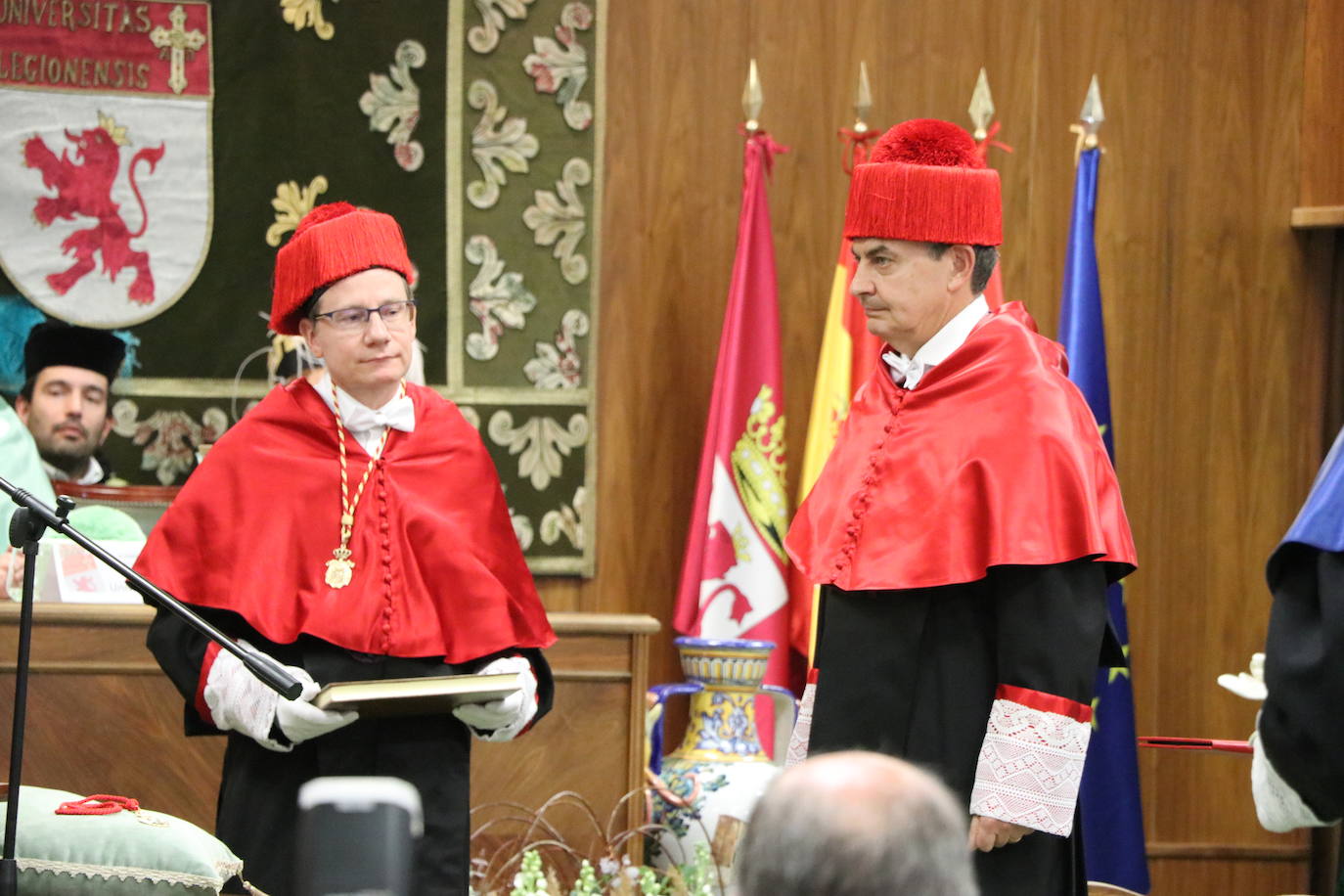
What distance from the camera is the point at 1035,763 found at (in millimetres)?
2273

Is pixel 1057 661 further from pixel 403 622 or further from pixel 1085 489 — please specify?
pixel 403 622

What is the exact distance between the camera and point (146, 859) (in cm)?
202

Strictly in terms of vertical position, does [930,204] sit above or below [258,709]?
above

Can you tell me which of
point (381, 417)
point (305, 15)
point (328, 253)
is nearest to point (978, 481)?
point (381, 417)

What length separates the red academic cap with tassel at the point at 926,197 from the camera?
2.56 metres

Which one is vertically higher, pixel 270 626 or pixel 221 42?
pixel 221 42

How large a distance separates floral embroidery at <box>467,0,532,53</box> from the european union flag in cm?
165

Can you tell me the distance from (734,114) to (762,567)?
135 centimetres

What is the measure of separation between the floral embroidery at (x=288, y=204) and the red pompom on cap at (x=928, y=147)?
2.41 m

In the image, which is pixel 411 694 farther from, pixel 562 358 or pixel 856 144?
pixel 856 144

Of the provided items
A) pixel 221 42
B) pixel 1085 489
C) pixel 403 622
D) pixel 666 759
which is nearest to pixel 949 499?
pixel 1085 489

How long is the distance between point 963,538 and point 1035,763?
1.07 ft

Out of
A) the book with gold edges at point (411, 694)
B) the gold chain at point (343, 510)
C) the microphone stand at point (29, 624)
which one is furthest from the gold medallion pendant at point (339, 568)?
the microphone stand at point (29, 624)

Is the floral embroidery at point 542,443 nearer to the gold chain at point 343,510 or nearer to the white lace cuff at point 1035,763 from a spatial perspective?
the gold chain at point 343,510
